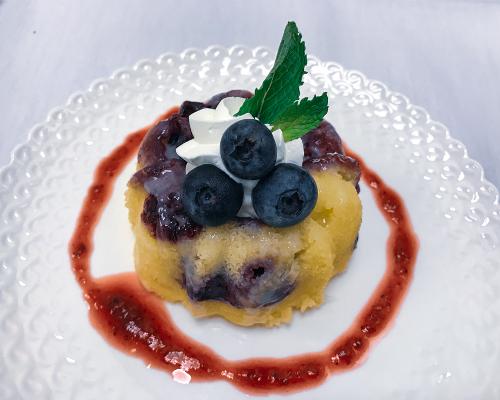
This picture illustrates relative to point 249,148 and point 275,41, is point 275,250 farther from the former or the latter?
point 275,41

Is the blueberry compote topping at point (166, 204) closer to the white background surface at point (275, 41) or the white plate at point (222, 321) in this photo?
the white plate at point (222, 321)

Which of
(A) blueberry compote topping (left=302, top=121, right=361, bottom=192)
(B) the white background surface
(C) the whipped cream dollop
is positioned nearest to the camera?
(C) the whipped cream dollop

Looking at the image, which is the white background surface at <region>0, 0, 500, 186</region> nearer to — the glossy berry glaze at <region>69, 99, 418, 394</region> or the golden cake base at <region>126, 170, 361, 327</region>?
the glossy berry glaze at <region>69, 99, 418, 394</region>

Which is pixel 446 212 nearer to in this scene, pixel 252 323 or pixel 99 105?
pixel 252 323

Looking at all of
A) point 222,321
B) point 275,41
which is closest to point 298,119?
point 222,321

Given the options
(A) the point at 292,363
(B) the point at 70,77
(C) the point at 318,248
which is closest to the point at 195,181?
(C) the point at 318,248

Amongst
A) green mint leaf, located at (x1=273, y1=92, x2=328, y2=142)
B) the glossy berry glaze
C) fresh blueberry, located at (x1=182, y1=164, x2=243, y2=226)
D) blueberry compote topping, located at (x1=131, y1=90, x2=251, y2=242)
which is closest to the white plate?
the glossy berry glaze
